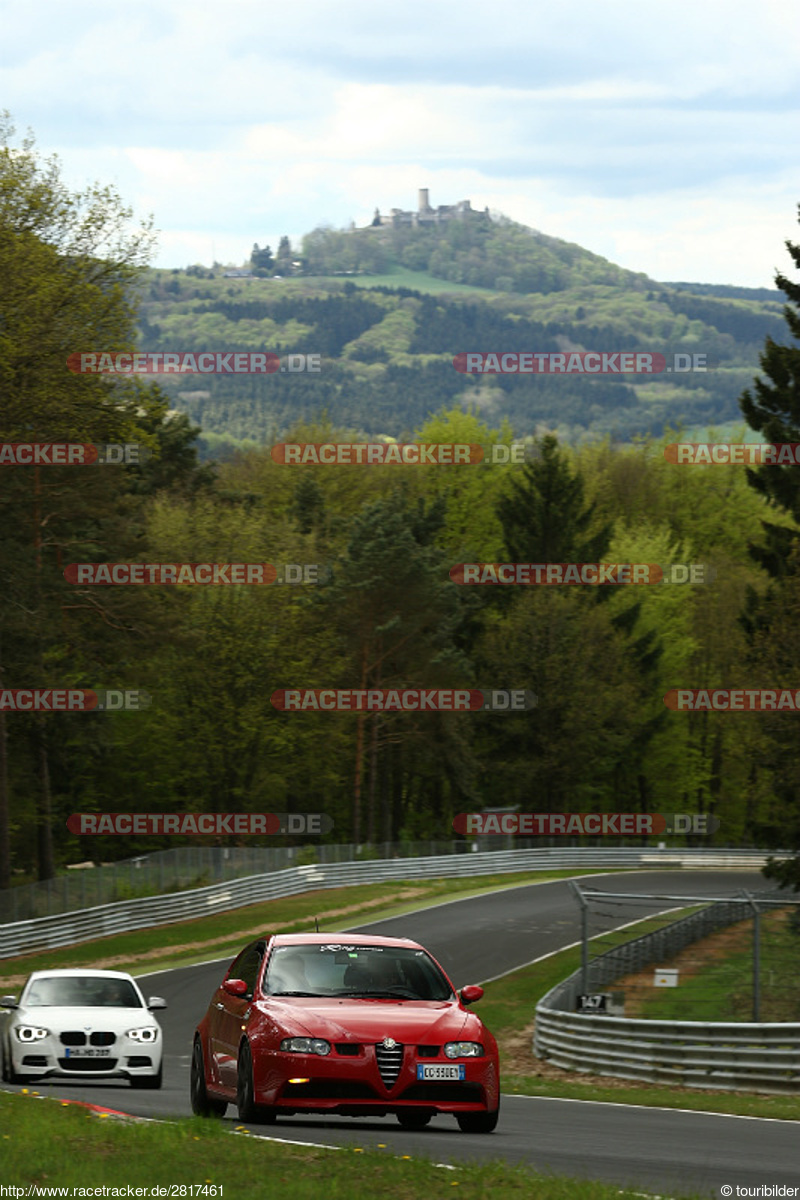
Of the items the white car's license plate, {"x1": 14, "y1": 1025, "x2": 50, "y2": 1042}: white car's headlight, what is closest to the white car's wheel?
{"x1": 14, "y1": 1025, "x2": 50, "y2": 1042}: white car's headlight

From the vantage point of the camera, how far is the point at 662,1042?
21297 millimetres

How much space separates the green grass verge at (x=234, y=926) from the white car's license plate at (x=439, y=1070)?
26.6 m

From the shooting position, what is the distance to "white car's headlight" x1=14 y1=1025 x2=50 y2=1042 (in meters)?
17.3

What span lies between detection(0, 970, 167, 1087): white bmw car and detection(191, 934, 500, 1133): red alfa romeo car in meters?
5.09

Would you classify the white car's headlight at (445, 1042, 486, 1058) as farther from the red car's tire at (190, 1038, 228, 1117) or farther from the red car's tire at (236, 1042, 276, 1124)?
the red car's tire at (190, 1038, 228, 1117)

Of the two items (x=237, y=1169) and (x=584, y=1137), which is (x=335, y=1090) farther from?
(x=584, y=1137)

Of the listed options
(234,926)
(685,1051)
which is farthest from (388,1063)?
(234,926)

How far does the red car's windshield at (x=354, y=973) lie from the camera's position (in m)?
12.0

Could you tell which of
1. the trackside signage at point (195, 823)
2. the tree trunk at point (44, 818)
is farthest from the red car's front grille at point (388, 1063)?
the trackside signage at point (195, 823)

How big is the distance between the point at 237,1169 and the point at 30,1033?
873cm

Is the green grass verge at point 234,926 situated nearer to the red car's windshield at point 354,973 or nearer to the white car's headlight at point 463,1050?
the red car's windshield at point 354,973

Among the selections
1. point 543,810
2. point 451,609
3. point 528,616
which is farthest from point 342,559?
point 543,810

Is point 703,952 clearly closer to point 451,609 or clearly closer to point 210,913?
point 210,913

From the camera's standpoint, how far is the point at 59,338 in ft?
125
